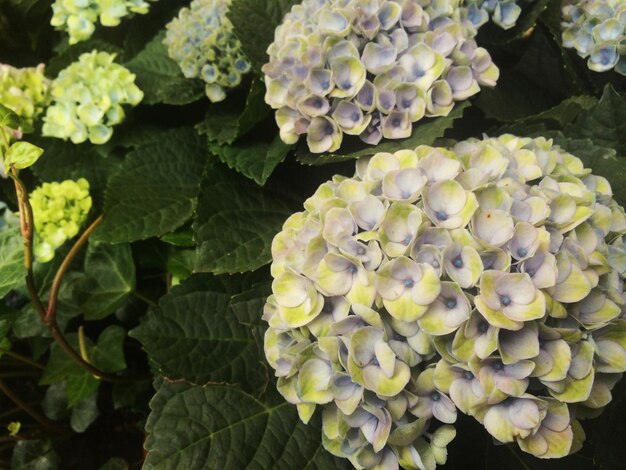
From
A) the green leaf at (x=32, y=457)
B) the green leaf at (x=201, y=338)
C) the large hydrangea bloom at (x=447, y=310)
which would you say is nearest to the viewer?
the large hydrangea bloom at (x=447, y=310)

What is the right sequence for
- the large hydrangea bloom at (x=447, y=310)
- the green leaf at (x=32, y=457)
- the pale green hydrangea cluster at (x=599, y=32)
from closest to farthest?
the large hydrangea bloom at (x=447, y=310) → the pale green hydrangea cluster at (x=599, y=32) → the green leaf at (x=32, y=457)

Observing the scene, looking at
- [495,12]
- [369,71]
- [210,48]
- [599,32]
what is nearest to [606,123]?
[599,32]

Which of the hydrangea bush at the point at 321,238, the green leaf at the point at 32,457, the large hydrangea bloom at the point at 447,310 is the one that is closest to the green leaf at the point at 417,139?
the hydrangea bush at the point at 321,238

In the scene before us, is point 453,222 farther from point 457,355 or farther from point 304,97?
point 304,97

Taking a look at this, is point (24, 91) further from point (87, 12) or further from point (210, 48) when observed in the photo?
point (210, 48)

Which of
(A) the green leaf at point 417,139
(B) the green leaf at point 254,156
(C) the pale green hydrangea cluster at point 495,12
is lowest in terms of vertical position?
(B) the green leaf at point 254,156

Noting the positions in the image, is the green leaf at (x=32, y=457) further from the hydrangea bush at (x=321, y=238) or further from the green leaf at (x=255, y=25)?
the green leaf at (x=255, y=25)
